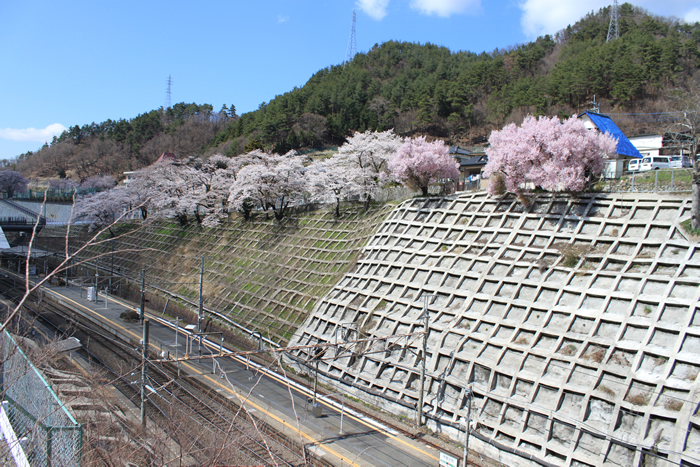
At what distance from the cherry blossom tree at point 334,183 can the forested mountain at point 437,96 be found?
32.9m

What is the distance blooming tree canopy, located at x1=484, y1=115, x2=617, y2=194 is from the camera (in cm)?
2069

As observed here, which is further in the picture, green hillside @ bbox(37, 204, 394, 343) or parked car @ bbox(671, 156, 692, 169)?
parked car @ bbox(671, 156, 692, 169)

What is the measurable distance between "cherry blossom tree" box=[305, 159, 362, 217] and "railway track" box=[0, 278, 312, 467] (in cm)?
1885

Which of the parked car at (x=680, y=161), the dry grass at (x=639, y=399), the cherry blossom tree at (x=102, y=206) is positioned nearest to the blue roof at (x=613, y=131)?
the parked car at (x=680, y=161)

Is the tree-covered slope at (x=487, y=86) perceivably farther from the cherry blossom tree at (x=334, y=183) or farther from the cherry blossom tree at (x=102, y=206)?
the cherry blossom tree at (x=334, y=183)

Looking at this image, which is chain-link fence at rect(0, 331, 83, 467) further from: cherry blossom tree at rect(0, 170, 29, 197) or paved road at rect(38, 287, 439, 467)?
cherry blossom tree at rect(0, 170, 29, 197)

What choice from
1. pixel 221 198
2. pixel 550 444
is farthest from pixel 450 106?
pixel 550 444

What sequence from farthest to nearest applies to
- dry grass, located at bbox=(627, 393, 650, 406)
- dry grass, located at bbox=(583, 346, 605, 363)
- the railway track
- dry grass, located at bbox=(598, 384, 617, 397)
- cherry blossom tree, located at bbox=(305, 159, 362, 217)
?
cherry blossom tree, located at bbox=(305, 159, 362, 217) → dry grass, located at bbox=(583, 346, 605, 363) → dry grass, located at bbox=(598, 384, 617, 397) → dry grass, located at bbox=(627, 393, 650, 406) → the railway track

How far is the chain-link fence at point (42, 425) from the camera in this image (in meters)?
5.37

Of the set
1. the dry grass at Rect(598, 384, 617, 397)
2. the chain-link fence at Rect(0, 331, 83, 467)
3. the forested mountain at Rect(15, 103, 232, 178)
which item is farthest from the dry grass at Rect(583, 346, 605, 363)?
the forested mountain at Rect(15, 103, 232, 178)

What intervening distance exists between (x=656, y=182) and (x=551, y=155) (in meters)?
4.89

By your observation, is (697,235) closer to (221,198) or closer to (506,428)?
(506,428)

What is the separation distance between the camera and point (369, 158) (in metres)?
37.8

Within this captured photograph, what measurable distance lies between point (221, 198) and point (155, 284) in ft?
40.2
